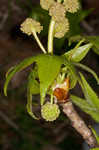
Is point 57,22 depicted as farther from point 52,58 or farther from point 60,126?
point 60,126

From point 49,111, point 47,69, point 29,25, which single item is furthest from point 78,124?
point 29,25

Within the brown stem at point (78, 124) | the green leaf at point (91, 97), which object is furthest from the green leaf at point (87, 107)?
the brown stem at point (78, 124)

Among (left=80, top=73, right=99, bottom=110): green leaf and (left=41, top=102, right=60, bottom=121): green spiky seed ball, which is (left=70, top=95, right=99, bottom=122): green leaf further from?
(left=41, top=102, right=60, bottom=121): green spiky seed ball

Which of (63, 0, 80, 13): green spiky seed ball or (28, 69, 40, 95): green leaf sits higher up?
(63, 0, 80, 13): green spiky seed ball

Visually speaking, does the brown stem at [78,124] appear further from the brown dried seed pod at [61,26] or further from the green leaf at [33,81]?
the brown dried seed pod at [61,26]

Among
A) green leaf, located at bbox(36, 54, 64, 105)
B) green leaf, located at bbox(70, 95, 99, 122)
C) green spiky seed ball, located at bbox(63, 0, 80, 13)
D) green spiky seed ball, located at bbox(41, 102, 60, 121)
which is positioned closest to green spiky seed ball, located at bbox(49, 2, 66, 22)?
green spiky seed ball, located at bbox(63, 0, 80, 13)

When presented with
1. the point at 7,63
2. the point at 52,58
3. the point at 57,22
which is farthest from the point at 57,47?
the point at 7,63
